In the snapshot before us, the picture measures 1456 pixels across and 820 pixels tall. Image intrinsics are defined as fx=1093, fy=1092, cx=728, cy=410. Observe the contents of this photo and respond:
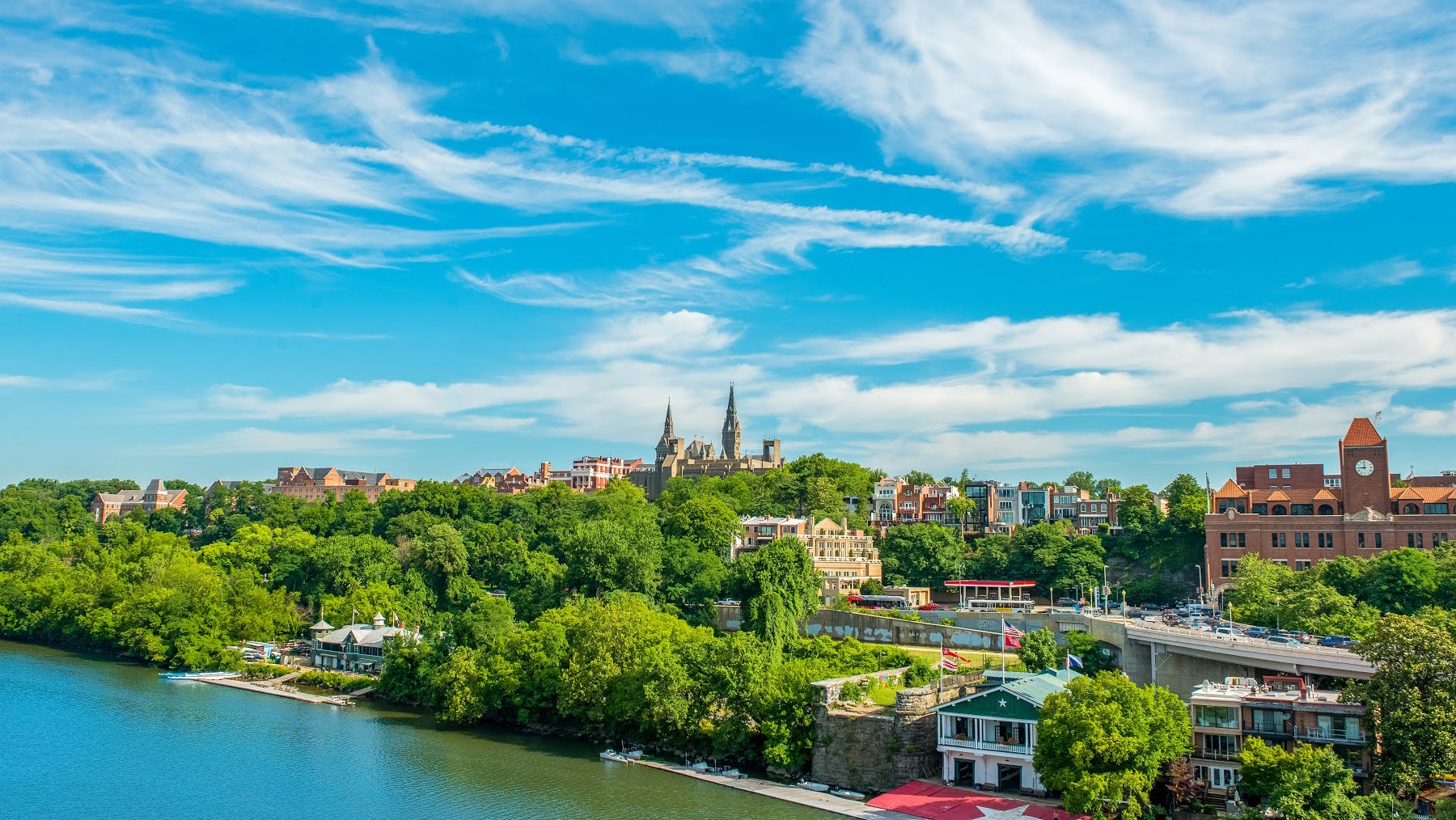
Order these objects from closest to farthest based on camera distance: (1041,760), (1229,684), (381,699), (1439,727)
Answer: (1439,727), (1041,760), (1229,684), (381,699)

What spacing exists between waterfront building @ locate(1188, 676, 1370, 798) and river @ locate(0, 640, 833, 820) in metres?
12.5

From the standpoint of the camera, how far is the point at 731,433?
169000 millimetres

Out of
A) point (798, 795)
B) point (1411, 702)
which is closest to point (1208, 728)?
point (1411, 702)

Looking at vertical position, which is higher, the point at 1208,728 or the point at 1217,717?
the point at 1217,717

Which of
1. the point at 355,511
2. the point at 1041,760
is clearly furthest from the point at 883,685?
the point at 355,511

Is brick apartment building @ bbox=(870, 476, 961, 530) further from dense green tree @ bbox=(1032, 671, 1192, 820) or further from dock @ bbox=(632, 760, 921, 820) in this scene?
dense green tree @ bbox=(1032, 671, 1192, 820)

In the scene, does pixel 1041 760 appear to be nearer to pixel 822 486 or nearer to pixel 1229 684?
pixel 1229 684

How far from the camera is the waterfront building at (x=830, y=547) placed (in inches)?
3270

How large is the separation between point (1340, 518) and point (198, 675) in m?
69.9

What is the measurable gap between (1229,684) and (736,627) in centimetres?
3978

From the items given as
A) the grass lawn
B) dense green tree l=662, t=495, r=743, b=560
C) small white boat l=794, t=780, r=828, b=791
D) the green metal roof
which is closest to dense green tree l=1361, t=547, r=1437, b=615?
the grass lawn

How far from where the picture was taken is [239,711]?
53156mm

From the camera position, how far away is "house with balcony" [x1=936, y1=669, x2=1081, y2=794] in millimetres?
36250

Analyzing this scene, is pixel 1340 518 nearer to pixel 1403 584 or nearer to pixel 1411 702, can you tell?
→ pixel 1403 584
